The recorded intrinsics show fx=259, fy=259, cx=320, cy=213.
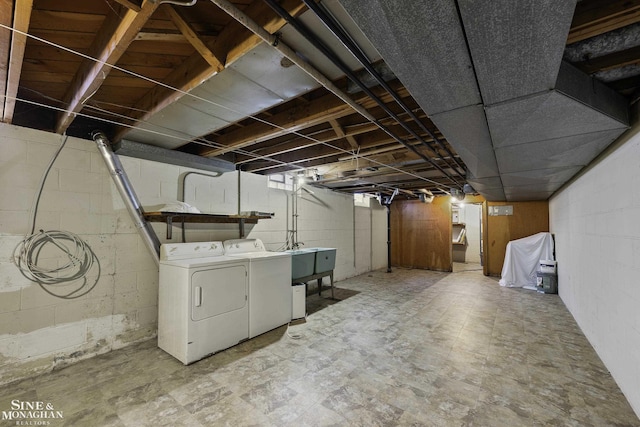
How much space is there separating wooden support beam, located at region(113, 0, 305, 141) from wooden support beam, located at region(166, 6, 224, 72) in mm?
23

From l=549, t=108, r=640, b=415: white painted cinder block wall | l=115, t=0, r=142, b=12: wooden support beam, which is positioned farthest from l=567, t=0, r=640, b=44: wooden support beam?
l=115, t=0, r=142, b=12: wooden support beam

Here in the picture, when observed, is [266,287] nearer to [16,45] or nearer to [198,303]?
[198,303]

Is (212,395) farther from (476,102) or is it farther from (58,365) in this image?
(476,102)

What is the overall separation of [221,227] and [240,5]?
2841 mm

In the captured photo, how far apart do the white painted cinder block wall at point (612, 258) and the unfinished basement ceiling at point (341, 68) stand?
11.2 inches

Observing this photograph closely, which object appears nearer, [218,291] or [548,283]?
[218,291]

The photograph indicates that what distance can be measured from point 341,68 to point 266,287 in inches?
102

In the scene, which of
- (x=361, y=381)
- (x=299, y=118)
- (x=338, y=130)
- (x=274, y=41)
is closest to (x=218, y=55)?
(x=274, y=41)

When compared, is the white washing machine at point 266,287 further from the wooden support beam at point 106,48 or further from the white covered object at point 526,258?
the white covered object at point 526,258

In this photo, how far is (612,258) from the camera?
89.5 inches

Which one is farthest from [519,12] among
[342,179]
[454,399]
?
[342,179]

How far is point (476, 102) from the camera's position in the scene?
154 centimetres
